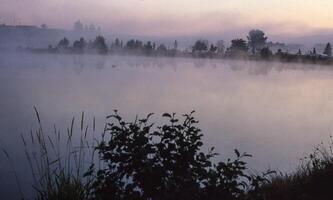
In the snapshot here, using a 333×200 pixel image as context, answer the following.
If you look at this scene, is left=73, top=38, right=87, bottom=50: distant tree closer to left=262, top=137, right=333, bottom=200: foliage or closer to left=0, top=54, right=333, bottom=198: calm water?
left=0, top=54, right=333, bottom=198: calm water

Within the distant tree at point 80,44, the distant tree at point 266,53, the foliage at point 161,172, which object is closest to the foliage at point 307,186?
the foliage at point 161,172

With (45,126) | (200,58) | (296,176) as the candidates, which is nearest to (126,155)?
(296,176)

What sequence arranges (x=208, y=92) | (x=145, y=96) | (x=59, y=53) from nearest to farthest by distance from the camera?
(x=145, y=96) → (x=208, y=92) → (x=59, y=53)

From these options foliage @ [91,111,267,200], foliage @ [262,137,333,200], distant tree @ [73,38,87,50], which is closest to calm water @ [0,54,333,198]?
foliage @ [262,137,333,200]

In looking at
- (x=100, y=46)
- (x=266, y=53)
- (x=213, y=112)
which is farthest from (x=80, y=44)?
(x=213, y=112)

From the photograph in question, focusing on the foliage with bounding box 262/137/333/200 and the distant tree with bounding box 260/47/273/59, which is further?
the distant tree with bounding box 260/47/273/59

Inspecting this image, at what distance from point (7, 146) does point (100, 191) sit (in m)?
4.80

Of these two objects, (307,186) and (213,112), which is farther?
(213,112)

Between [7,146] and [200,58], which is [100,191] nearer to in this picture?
[7,146]

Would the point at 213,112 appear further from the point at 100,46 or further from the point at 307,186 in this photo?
the point at 100,46

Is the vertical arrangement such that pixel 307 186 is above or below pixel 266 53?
below

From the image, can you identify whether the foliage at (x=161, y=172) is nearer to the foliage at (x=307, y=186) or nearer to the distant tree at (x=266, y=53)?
Answer: the foliage at (x=307, y=186)

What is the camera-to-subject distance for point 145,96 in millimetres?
16891

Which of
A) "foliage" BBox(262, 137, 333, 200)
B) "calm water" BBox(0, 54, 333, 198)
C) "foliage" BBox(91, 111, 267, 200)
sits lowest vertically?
"calm water" BBox(0, 54, 333, 198)
